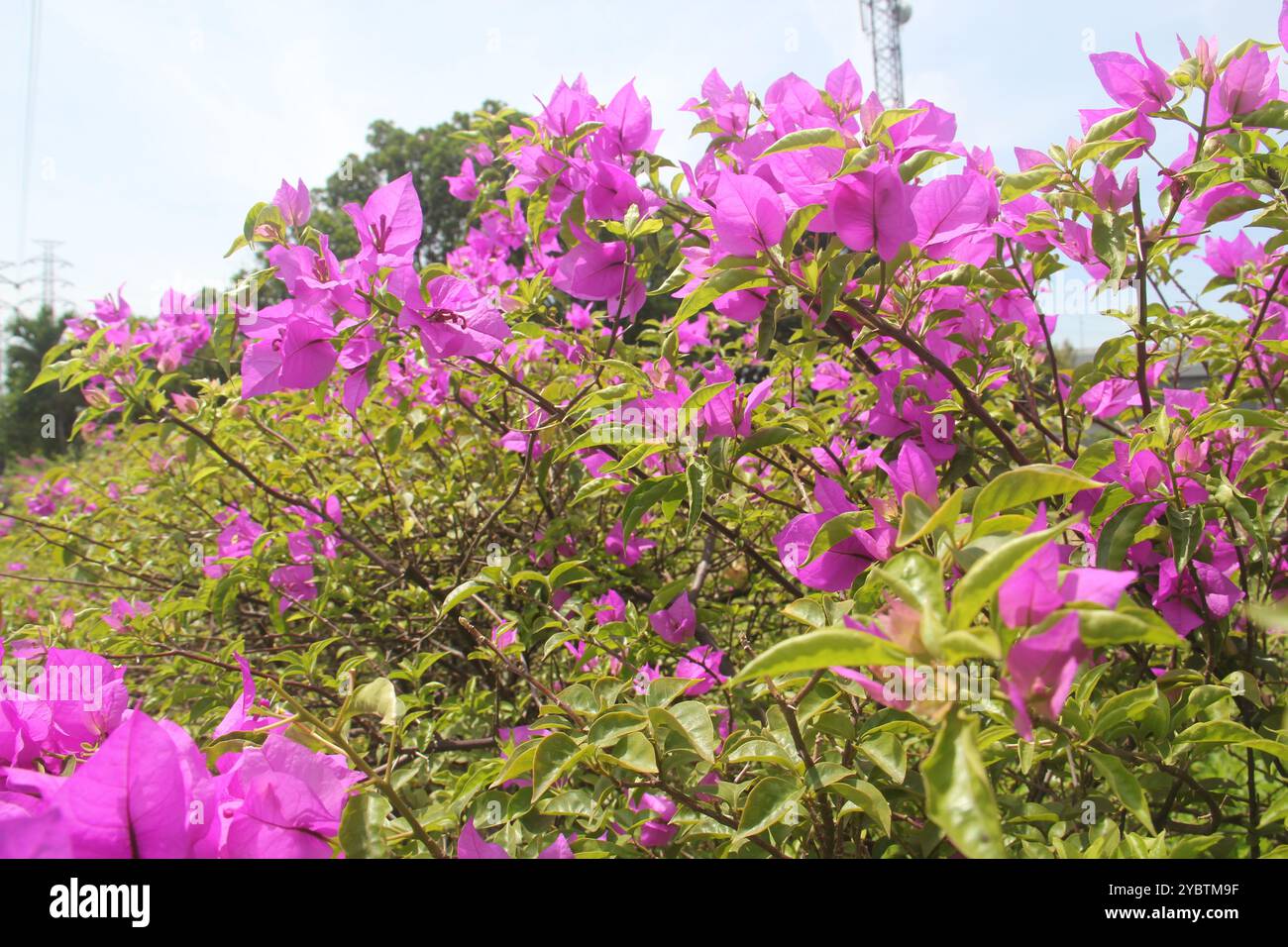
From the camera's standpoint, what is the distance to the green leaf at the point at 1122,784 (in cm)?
61

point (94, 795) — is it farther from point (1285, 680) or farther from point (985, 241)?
point (1285, 680)

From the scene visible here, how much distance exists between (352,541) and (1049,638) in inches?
51.4

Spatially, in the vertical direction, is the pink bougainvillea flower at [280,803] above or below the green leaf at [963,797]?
below

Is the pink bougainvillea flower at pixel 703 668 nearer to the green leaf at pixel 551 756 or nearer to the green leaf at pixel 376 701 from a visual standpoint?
the green leaf at pixel 551 756

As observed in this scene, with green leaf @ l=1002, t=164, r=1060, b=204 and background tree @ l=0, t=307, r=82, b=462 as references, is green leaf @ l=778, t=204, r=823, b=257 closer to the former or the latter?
green leaf @ l=1002, t=164, r=1060, b=204

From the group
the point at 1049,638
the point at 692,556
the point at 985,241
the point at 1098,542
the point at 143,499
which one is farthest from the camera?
the point at 143,499

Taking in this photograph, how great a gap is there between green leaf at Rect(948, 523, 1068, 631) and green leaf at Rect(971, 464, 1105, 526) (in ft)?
0.31

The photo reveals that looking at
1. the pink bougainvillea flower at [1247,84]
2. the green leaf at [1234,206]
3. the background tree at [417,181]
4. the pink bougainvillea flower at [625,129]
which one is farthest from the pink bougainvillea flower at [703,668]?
the background tree at [417,181]

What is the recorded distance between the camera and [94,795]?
0.43 meters

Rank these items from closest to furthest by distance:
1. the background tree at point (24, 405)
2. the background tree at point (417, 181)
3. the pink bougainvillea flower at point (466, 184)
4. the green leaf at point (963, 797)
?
the green leaf at point (963, 797) < the pink bougainvillea flower at point (466, 184) < the background tree at point (417, 181) < the background tree at point (24, 405)

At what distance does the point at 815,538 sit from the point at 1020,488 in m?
0.22

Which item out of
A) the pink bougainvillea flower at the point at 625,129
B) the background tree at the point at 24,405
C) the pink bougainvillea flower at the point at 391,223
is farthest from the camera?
the background tree at the point at 24,405

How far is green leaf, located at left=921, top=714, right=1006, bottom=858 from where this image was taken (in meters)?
0.33
